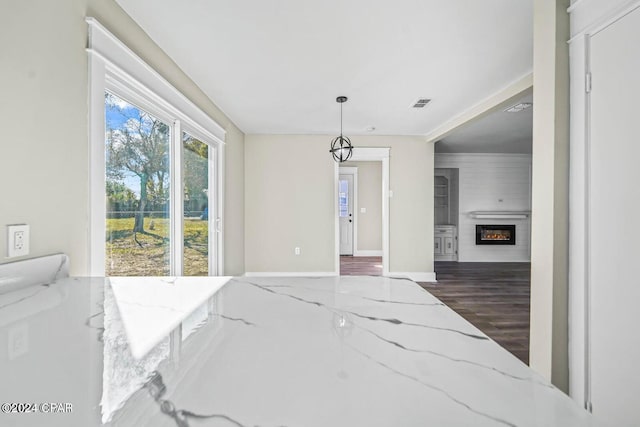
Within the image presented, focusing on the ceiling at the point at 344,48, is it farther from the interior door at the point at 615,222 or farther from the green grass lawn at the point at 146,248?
the green grass lawn at the point at 146,248

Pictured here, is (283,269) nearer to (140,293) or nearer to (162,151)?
Result: (162,151)

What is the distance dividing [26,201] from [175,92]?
5.18 feet

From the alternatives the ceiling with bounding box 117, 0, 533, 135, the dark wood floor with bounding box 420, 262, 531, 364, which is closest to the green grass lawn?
the ceiling with bounding box 117, 0, 533, 135

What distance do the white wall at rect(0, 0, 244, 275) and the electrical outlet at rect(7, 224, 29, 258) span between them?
2 centimetres

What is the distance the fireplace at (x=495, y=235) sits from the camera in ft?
22.9

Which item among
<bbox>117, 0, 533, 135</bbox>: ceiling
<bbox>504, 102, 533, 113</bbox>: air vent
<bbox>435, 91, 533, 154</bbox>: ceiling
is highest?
<bbox>435, 91, 533, 154</bbox>: ceiling

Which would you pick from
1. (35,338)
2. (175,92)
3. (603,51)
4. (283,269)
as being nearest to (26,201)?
A: (35,338)

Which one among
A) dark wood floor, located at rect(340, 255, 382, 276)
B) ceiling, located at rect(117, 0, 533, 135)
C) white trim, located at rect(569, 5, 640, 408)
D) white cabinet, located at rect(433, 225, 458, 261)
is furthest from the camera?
white cabinet, located at rect(433, 225, 458, 261)

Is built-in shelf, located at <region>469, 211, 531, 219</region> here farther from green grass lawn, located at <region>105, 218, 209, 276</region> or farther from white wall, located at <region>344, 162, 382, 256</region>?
green grass lawn, located at <region>105, 218, 209, 276</region>

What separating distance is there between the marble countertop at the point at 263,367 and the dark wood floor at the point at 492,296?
8.15 ft

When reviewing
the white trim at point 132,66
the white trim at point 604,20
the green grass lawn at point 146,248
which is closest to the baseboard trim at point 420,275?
the green grass lawn at point 146,248

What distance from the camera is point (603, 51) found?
4.38 ft

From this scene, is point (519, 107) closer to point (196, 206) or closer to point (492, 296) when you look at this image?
point (492, 296)

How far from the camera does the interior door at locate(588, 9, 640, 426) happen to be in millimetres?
1200
